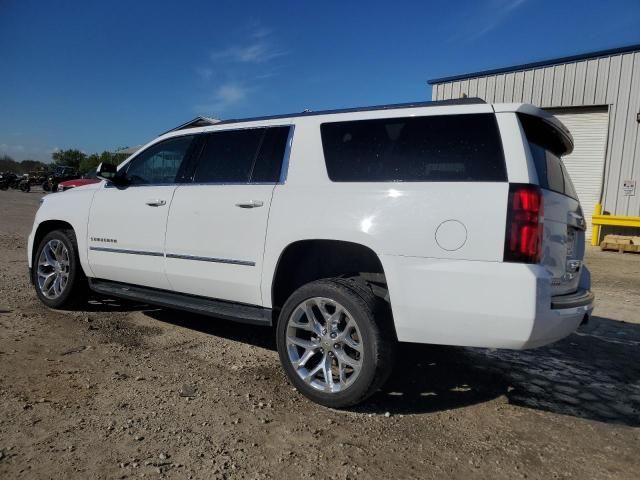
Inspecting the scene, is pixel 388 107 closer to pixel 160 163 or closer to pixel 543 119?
pixel 543 119

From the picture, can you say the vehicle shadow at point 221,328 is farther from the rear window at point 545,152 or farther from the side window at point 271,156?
the rear window at point 545,152

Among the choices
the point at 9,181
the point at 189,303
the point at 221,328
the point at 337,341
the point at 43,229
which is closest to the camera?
the point at 337,341

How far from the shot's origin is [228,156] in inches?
161

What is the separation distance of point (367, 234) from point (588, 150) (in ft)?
46.2

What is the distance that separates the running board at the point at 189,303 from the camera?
12.0ft

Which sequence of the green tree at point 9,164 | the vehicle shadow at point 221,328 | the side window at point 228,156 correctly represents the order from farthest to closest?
the green tree at point 9,164 → the vehicle shadow at point 221,328 → the side window at point 228,156

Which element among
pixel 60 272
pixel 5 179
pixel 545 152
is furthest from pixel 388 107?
pixel 5 179

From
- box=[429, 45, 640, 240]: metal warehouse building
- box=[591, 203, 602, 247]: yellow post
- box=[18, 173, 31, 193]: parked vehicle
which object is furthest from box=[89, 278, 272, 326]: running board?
box=[18, 173, 31, 193]: parked vehicle

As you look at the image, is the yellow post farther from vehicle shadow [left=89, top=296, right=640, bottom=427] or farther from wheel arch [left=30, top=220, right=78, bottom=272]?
wheel arch [left=30, top=220, right=78, bottom=272]

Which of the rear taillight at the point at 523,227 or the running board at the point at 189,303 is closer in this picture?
the rear taillight at the point at 523,227

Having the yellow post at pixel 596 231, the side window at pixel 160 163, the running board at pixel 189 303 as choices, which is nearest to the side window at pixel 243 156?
the side window at pixel 160 163

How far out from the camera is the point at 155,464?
8.08 ft

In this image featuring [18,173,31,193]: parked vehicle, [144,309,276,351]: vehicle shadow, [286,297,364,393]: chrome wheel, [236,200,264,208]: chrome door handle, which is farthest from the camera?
[18,173,31,193]: parked vehicle

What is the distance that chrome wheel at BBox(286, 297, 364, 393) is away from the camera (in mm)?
3188
